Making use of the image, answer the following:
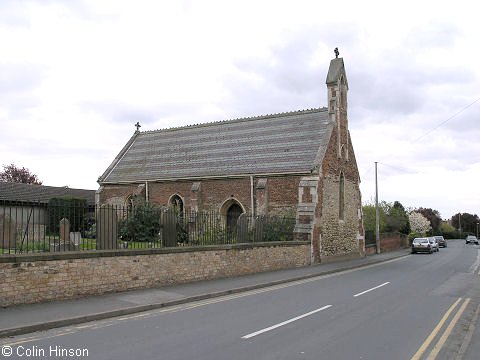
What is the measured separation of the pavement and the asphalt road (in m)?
0.35

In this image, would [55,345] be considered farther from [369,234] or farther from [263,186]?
[369,234]

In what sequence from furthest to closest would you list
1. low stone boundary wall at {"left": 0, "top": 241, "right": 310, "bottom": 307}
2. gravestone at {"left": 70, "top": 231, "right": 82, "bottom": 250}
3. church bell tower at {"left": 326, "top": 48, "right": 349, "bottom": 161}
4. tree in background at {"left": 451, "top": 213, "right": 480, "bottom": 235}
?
1. tree in background at {"left": 451, "top": 213, "right": 480, "bottom": 235}
2. church bell tower at {"left": 326, "top": 48, "right": 349, "bottom": 161}
3. gravestone at {"left": 70, "top": 231, "right": 82, "bottom": 250}
4. low stone boundary wall at {"left": 0, "top": 241, "right": 310, "bottom": 307}

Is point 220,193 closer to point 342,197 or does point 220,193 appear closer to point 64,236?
point 342,197

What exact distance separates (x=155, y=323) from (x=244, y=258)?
9896 millimetres

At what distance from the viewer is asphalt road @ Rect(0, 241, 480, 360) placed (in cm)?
743

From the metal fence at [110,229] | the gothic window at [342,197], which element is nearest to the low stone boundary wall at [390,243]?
the gothic window at [342,197]

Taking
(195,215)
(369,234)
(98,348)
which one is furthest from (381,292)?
(369,234)

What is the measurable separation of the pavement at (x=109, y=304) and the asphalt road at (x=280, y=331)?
348mm

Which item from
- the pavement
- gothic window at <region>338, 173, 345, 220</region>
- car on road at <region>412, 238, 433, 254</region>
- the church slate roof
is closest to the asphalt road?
the pavement

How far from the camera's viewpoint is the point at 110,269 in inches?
531

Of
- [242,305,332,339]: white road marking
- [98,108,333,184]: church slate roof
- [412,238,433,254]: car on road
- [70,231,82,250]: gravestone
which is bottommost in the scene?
[412,238,433,254]: car on road

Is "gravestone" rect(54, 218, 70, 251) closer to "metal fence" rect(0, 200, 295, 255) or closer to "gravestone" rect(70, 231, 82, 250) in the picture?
"metal fence" rect(0, 200, 295, 255)

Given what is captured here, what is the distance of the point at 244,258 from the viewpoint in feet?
64.4

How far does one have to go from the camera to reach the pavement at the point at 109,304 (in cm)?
944
